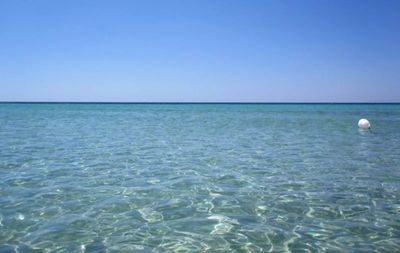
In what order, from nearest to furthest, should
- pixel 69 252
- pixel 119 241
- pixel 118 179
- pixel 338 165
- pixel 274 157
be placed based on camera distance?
pixel 69 252, pixel 119 241, pixel 118 179, pixel 338 165, pixel 274 157

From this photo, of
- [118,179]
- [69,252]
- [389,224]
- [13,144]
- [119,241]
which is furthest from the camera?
[13,144]

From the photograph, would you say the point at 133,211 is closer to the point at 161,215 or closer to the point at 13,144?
the point at 161,215

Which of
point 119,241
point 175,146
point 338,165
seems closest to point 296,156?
point 338,165

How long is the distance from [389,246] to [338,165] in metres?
7.02

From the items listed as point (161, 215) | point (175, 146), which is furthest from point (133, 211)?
point (175, 146)

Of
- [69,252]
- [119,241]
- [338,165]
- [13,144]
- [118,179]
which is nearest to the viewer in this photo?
[69,252]

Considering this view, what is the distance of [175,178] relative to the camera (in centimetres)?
1027

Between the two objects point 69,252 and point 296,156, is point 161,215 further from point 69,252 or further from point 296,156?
point 296,156

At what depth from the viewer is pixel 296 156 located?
1435 centimetres

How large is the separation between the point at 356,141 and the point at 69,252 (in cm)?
1811

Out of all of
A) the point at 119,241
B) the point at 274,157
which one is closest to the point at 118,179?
the point at 119,241

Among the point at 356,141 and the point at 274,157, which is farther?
the point at 356,141

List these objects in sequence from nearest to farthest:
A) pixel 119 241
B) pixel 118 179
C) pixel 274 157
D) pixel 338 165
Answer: pixel 119 241, pixel 118 179, pixel 338 165, pixel 274 157

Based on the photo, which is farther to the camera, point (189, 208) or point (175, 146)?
point (175, 146)
